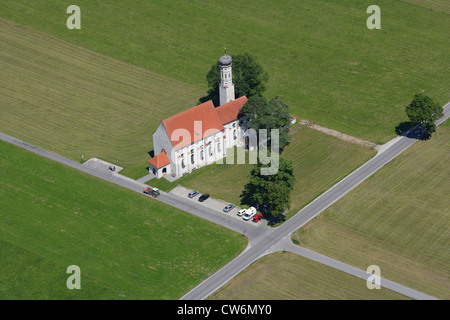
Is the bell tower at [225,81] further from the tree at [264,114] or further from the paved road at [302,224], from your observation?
the paved road at [302,224]

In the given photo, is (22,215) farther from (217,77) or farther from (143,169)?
(217,77)

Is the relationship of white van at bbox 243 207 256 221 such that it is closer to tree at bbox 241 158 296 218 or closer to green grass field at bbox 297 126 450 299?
tree at bbox 241 158 296 218

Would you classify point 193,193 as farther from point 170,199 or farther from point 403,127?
point 403,127

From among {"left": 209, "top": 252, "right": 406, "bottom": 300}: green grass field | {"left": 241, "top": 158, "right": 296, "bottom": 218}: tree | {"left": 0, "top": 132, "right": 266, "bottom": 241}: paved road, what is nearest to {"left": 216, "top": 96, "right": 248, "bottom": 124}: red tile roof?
{"left": 241, "top": 158, "right": 296, "bottom": 218}: tree

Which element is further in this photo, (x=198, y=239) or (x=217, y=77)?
(x=217, y=77)
